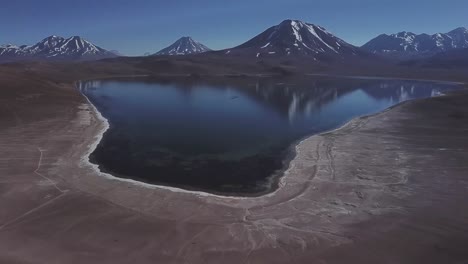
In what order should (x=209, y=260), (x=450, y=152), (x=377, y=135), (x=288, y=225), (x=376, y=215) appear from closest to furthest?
1. (x=209, y=260)
2. (x=288, y=225)
3. (x=376, y=215)
4. (x=450, y=152)
5. (x=377, y=135)

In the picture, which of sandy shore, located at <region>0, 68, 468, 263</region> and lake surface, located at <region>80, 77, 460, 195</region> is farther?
lake surface, located at <region>80, 77, 460, 195</region>

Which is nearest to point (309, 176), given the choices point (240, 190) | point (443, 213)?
point (240, 190)

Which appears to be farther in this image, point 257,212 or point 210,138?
point 210,138

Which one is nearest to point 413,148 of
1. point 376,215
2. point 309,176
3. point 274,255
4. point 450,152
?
point 450,152

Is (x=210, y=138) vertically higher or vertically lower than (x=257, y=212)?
higher

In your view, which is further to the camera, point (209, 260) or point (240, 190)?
point (240, 190)

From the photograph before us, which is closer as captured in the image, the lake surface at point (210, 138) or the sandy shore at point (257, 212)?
the sandy shore at point (257, 212)

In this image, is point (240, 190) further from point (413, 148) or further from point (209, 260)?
point (413, 148)

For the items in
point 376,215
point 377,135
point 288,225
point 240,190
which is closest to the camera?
point 288,225
